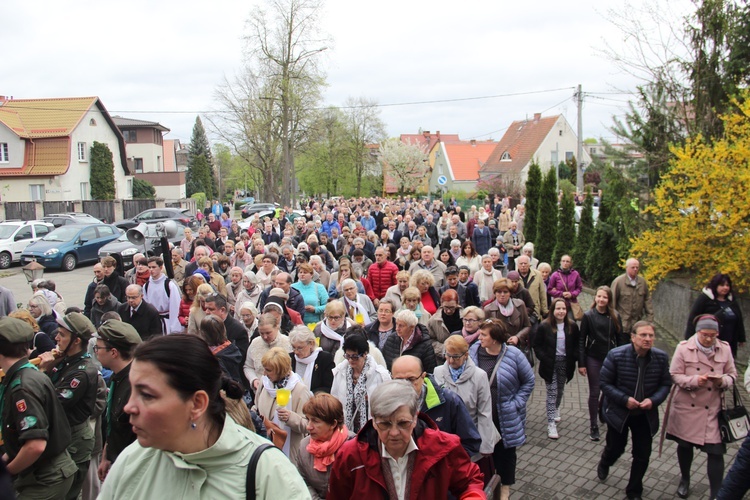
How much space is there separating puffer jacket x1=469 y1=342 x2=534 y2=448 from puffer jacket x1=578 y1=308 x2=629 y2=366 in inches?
81.1

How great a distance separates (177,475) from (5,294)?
28.7 ft

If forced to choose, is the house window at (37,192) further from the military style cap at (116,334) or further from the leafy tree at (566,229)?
the military style cap at (116,334)

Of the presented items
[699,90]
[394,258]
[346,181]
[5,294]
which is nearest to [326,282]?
[394,258]

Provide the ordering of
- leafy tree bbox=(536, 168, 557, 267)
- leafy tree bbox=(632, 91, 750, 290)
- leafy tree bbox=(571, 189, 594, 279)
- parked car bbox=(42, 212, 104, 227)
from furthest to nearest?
parked car bbox=(42, 212, 104, 227) < leafy tree bbox=(536, 168, 557, 267) < leafy tree bbox=(571, 189, 594, 279) < leafy tree bbox=(632, 91, 750, 290)

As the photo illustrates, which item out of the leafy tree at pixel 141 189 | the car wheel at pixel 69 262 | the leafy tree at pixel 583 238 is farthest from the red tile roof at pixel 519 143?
the leafy tree at pixel 583 238

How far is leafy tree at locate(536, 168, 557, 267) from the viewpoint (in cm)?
1823

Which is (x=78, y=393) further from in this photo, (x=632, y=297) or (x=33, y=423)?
(x=632, y=297)

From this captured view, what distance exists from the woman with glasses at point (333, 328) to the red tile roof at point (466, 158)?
7191 centimetres

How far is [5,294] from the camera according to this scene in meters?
9.27

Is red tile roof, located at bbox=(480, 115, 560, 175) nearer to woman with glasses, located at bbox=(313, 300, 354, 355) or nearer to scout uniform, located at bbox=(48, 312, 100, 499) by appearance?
woman with glasses, located at bbox=(313, 300, 354, 355)

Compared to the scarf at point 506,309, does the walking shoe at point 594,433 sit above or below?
below

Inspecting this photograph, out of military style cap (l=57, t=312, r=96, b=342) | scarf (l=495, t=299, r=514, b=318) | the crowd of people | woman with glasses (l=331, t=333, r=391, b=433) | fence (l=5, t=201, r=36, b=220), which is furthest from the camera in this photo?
fence (l=5, t=201, r=36, b=220)

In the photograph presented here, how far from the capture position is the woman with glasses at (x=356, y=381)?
509 centimetres

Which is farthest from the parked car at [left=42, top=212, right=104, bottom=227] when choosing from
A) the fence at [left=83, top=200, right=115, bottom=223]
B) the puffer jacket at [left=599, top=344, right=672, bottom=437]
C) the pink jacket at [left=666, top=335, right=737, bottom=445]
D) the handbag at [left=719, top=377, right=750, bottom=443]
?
the handbag at [left=719, top=377, right=750, bottom=443]
